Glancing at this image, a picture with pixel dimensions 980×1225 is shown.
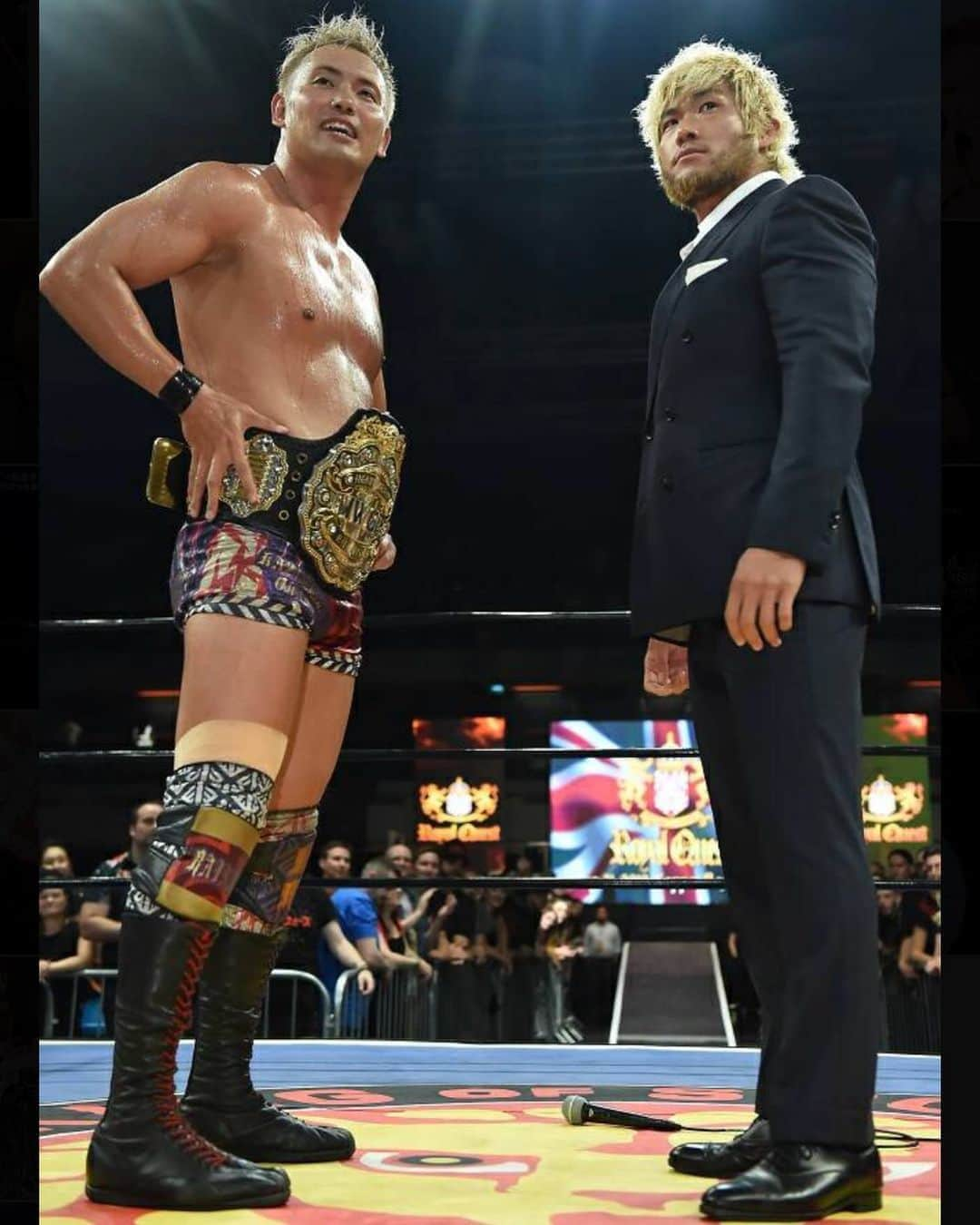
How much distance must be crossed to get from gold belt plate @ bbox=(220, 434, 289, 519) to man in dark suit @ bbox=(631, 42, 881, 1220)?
41cm

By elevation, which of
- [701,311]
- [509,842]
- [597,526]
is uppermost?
[597,526]

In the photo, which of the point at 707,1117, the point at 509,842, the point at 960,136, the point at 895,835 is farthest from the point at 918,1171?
the point at 509,842

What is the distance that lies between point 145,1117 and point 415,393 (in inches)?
244

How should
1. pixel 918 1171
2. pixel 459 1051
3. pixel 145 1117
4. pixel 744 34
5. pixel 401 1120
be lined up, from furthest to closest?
1. pixel 744 34
2. pixel 459 1051
3. pixel 401 1120
4. pixel 918 1171
5. pixel 145 1117

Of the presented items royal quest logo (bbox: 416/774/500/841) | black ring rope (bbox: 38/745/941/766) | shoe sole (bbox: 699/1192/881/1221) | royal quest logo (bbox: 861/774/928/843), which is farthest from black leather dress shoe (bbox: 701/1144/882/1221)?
royal quest logo (bbox: 416/774/500/841)

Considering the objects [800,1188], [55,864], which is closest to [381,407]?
[800,1188]

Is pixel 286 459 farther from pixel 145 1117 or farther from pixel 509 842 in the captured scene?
pixel 509 842

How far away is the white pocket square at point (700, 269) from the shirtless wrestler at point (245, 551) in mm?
391

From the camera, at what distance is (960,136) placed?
1.17m

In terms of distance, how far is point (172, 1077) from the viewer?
1.53 meters

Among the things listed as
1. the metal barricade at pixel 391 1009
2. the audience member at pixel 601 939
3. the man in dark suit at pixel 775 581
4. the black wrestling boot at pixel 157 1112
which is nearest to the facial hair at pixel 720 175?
the man in dark suit at pixel 775 581

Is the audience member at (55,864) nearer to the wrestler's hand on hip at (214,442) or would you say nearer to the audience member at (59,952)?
the audience member at (59,952)

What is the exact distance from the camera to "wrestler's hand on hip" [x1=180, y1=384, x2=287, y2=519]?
165cm

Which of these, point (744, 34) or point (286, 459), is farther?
point (744, 34)
